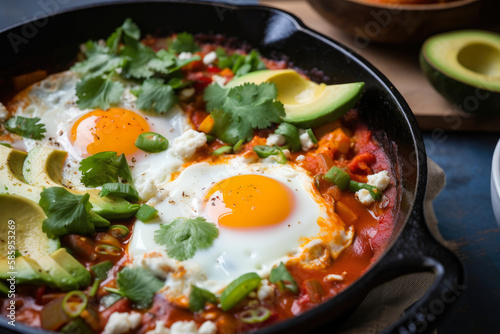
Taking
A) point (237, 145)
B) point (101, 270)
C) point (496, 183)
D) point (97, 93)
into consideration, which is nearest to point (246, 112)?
point (237, 145)

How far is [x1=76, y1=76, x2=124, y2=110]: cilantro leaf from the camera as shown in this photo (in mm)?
3271

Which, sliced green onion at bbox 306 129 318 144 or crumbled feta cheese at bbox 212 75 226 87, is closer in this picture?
sliced green onion at bbox 306 129 318 144

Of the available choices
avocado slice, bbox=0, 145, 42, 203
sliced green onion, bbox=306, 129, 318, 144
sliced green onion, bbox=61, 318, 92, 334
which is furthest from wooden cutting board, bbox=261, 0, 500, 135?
sliced green onion, bbox=61, 318, 92, 334

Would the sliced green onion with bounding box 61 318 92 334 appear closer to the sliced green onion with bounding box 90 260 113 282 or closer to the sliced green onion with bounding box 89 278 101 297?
the sliced green onion with bounding box 89 278 101 297

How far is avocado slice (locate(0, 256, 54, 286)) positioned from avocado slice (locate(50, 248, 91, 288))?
0.27 feet

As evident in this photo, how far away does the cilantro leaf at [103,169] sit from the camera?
2768mm

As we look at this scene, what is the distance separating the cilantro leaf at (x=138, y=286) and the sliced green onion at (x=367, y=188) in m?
1.18

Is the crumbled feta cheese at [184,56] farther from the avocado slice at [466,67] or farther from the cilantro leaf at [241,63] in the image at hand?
the avocado slice at [466,67]

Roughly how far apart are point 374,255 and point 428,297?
1.98ft

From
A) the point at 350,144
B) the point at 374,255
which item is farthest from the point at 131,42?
the point at 374,255

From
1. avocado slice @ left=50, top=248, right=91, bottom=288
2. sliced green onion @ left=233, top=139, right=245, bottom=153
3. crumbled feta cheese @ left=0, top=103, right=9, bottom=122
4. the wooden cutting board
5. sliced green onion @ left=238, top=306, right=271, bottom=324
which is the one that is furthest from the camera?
the wooden cutting board

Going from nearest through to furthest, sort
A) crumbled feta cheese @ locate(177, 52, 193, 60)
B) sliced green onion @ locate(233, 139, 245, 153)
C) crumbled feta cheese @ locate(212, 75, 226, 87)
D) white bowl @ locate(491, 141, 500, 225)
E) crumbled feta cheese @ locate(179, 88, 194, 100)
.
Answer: white bowl @ locate(491, 141, 500, 225) < sliced green onion @ locate(233, 139, 245, 153) < crumbled feta cheese @ locate(179, 88, 194, 100) < crumbled feta cheese @ locate(212, 75, 226, 87) < crumbled feta cheese @ locate(177, 52, 193, 60)

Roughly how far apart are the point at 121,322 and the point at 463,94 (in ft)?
9.55

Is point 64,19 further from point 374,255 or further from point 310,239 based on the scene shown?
point 374,255
